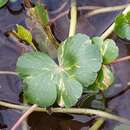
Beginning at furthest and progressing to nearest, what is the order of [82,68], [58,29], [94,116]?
1. [58,29]
2. [94,116]
3. [82,68]

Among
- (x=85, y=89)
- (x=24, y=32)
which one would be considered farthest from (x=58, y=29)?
(x=85, y=89)

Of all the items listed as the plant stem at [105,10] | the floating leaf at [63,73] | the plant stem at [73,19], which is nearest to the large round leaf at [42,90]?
the floating leaf at [63,73]

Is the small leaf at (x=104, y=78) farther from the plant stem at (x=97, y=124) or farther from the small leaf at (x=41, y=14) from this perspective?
the small leaf at (x=41, y=14)

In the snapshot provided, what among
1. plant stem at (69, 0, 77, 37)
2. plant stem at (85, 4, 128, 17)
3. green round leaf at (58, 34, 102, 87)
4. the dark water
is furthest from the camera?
plant stem at (85, 4, 128, 17)

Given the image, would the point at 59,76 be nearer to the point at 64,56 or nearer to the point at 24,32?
the point at 64,56

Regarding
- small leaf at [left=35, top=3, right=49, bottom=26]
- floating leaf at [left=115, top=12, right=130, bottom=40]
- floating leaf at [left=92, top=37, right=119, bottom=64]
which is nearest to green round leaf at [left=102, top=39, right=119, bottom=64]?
floating leaf at [left=92, top=37, right=119, bottom=64]

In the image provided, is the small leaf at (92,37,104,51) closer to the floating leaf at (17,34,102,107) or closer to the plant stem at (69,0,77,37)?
the floating leaf at (17,34,102,107)
